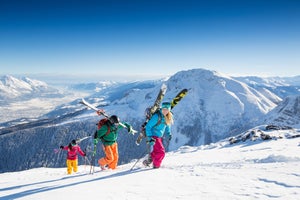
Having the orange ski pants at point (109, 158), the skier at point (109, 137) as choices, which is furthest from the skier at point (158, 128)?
the orange ski pants at point (109, 158)

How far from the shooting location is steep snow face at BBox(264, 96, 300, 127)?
126 metres

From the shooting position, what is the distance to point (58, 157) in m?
178

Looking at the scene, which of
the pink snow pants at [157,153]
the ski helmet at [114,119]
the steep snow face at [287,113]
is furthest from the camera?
the steep snow face at [287,113]

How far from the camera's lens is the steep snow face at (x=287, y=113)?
4980 inches

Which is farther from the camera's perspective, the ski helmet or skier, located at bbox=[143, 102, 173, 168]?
the ski helmet

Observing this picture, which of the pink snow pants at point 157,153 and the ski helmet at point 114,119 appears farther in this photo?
the ski helmet at point 114,119

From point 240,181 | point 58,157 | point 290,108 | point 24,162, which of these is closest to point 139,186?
point 240,181

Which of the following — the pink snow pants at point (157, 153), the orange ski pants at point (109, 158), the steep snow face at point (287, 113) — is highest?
the pink snow pants at point (157, 153)

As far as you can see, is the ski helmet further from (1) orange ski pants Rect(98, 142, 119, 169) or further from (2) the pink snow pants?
(2) the pink snow pants

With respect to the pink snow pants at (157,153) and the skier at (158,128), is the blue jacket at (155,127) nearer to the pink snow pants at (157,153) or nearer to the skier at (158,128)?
the skier at (158,128)

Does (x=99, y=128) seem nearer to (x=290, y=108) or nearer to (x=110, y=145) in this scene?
(x=110, y=145)

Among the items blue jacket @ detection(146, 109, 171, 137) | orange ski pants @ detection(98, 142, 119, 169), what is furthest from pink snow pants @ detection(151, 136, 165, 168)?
orange ski pants @ detection(98, 142, 119, 169)

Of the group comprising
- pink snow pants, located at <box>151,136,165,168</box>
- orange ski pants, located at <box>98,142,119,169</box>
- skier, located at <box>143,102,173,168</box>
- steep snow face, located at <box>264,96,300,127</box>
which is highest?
skier, located at <box>143,102,173,168</box>

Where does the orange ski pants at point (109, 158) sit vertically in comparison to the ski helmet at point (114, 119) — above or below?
below
